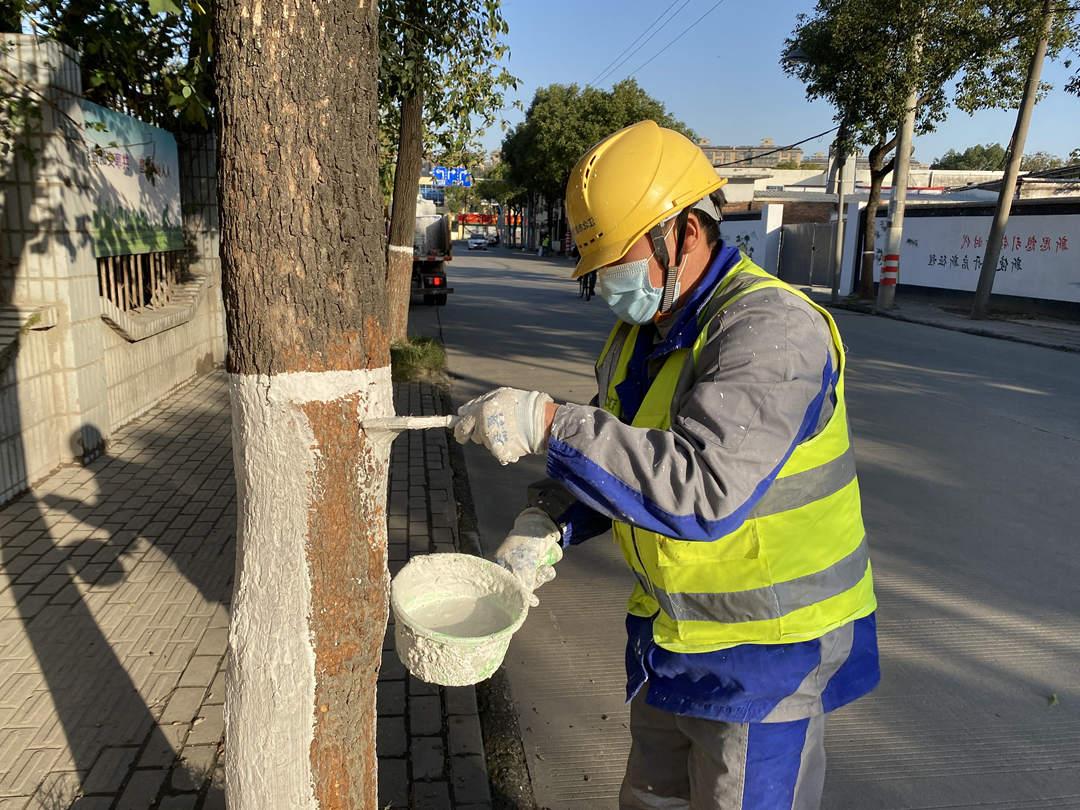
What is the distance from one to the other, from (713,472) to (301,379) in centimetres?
76

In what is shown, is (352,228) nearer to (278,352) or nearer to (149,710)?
(278,352)

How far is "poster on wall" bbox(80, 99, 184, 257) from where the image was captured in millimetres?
6203

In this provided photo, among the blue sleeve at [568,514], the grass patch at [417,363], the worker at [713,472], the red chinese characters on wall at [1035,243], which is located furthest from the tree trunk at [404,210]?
the red chinese characters on wall at [1035,243]

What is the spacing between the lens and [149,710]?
3.03m

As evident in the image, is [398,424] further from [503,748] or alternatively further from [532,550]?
[503,748]

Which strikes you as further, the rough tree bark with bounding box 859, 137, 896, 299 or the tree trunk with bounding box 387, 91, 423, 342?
the rough tree bark with bounding box 859, 137, 896, 299

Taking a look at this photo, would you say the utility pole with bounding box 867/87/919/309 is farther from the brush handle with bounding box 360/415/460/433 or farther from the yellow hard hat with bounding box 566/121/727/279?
the brush handle with bounding box 360/415/460/433

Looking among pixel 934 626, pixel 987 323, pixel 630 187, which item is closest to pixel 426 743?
pixel 630 187

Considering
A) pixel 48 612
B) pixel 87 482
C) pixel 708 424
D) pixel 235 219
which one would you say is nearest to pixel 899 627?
pixel 708 424

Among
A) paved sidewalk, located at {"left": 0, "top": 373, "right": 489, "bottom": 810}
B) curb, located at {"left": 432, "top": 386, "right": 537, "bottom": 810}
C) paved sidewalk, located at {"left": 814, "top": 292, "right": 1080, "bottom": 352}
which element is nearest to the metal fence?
paved sidewalk, located at {"left": 814, "top": 292, "right": 1080, "bottom": 352}

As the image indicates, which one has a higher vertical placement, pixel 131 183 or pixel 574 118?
pixel 574 118

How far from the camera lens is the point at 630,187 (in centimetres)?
175

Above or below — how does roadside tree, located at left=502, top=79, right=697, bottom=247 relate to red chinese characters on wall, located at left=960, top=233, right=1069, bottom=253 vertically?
above

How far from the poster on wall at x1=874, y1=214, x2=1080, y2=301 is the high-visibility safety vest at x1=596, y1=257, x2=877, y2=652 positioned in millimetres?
17387
